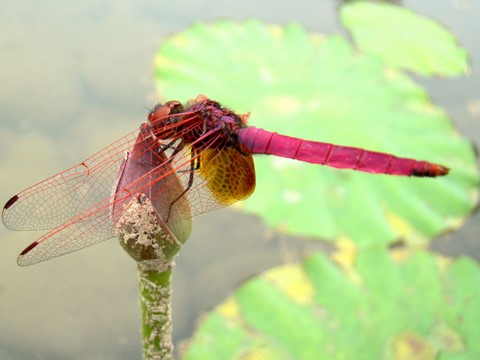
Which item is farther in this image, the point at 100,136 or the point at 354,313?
the point at 100,136

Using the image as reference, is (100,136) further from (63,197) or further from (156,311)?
(156,311)

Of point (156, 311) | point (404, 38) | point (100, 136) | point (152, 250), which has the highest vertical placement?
point (152, 250)

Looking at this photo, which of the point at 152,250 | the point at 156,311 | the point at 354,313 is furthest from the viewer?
the point at 354,313

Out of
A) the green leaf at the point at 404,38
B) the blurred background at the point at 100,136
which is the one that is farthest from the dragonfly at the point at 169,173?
the green leaf at the point at 404,38

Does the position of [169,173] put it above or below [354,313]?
above

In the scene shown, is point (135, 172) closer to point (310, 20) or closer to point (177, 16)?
point (177, 16)

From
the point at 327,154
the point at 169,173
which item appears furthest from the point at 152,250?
the point at 327,154

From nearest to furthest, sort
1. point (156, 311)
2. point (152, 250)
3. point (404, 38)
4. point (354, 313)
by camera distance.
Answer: point (152, 250) < point (156, 311) < point (354, 313) < point (404, 38)

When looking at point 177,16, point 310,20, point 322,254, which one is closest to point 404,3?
point 310,20
